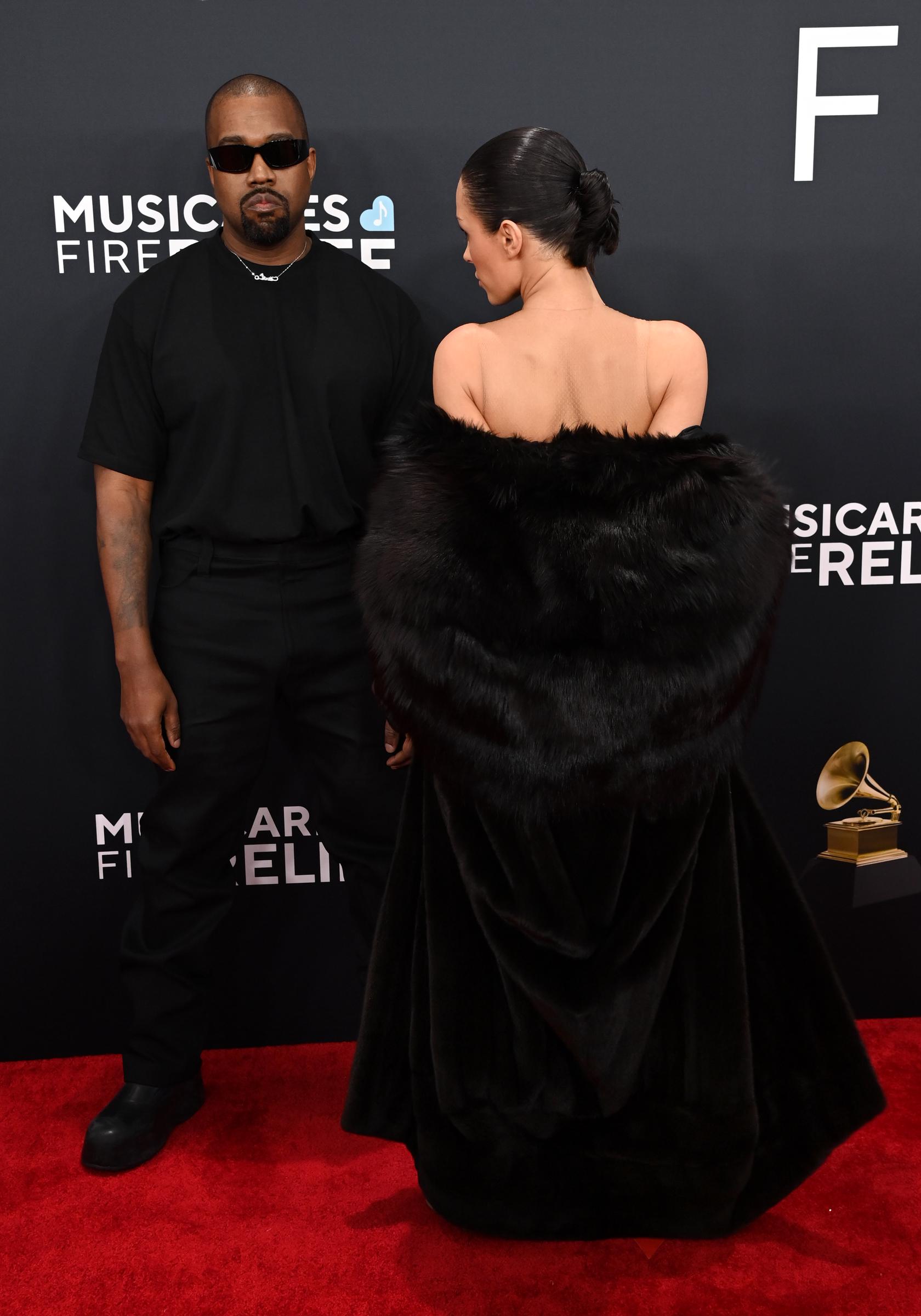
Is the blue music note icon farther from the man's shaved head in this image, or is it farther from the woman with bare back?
the woman with bare back

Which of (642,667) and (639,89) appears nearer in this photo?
(642,667)

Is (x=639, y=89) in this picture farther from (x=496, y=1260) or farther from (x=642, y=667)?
(x=496, y=1260)

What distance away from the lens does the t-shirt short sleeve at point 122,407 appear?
2291 millimetres

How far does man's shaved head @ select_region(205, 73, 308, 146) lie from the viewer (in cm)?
221

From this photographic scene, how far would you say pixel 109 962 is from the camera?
2848mm

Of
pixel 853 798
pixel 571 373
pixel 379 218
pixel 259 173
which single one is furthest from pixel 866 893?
pixel 259 173

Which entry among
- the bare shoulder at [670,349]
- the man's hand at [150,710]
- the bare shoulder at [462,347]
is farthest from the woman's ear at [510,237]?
the man's hand at [150,710]

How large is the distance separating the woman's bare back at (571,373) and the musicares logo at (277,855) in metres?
1.35

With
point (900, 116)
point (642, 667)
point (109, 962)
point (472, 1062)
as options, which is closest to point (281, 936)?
point (109, 962)

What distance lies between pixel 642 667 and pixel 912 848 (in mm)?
1668

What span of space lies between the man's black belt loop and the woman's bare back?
2.33ft

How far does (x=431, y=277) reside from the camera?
2629 millimetres

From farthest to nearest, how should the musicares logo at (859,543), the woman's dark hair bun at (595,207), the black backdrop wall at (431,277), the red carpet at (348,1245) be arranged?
1. the musicares logo at (859,543)
2. the black backdrop wall at (431,277)
3. the red carpet at (348,1245)
4. the woman's dark hair bun at (595,207)

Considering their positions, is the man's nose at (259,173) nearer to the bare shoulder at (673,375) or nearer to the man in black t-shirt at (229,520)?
the man in black t-shirt at (229,520)
